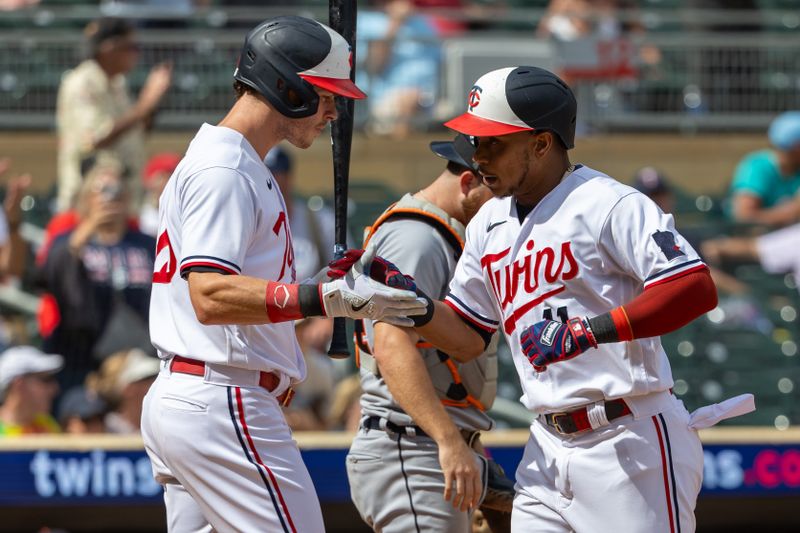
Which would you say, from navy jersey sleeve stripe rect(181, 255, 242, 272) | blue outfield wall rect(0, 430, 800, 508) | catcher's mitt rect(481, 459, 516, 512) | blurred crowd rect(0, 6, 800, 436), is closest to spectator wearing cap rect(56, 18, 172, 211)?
blurred crowd rect(0, 6, 800, 436)

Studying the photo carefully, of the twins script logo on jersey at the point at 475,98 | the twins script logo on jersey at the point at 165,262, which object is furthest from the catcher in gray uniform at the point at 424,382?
the twins script logo on jersey at the point at 165,262

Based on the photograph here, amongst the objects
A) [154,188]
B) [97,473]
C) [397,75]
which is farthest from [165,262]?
[397,75]

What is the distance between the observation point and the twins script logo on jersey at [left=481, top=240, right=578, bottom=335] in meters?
3.39

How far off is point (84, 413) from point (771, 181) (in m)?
4.85

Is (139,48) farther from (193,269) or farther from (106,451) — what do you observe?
(193,269)

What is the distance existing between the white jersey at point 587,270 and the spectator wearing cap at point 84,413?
10.2 ft

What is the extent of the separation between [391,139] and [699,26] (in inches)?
114

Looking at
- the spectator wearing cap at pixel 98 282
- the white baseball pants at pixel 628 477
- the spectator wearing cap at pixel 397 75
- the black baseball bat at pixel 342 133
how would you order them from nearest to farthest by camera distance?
the white baseball pants at pixel 628 477 → the black baseball bat at pixel 342 133 → the spectator wearing cap at pixel 98 282 → the spectator wearing cap at pixel 397 75

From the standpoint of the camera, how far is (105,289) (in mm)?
6848

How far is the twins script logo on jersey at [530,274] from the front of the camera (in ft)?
11.1

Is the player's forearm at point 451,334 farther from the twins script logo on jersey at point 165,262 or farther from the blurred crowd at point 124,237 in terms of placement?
the blurred crowd at point 124,237

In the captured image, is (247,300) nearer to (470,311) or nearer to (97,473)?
(470,311)

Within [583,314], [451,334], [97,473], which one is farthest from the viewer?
[97,473]

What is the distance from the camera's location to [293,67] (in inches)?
135
